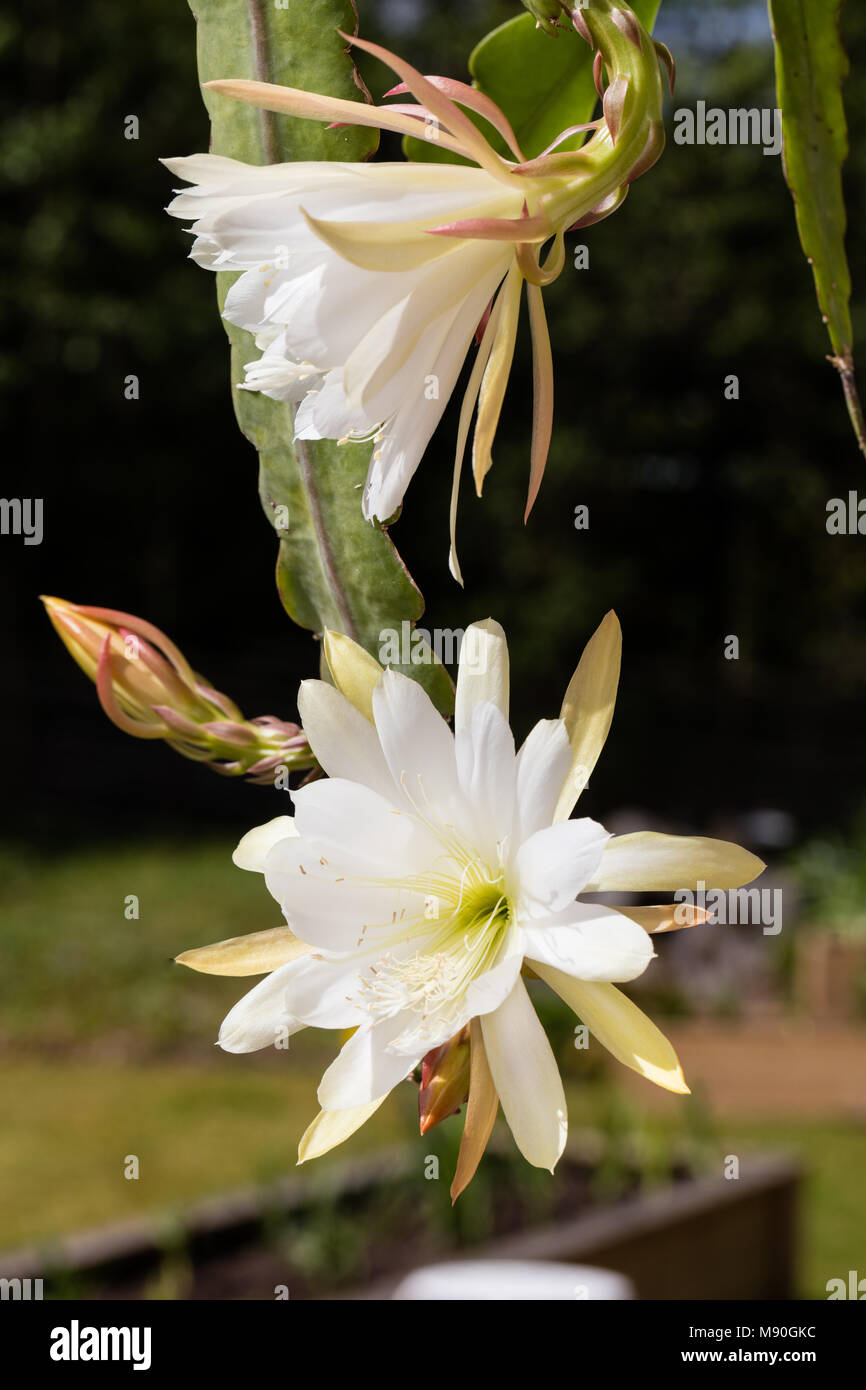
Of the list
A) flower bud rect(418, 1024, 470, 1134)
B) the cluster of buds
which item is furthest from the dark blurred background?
flower bud rect(418, 1024, 470, 1134)

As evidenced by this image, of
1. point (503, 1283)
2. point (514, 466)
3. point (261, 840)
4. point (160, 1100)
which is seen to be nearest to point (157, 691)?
point (261, 840)

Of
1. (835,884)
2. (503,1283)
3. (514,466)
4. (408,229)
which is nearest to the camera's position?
(408,229)

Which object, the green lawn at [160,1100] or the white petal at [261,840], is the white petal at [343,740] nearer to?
the white petal at [261,840]

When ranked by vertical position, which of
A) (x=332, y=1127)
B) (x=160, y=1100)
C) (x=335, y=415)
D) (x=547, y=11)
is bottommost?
(x=160, y=1100)

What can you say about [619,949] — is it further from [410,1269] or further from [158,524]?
[158,524]

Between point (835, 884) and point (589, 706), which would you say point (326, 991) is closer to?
point (589, 706)

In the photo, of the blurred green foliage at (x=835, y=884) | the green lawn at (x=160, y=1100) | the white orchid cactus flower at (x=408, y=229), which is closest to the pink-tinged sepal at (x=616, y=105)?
the white orchid cactus flower at (x=408, y=229)

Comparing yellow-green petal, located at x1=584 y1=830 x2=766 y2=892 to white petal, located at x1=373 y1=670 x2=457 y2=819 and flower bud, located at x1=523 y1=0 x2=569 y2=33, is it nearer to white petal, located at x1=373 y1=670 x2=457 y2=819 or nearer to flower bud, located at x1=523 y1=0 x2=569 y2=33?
white petal, located at x1=373 y1=670 x2=457 y2=819
